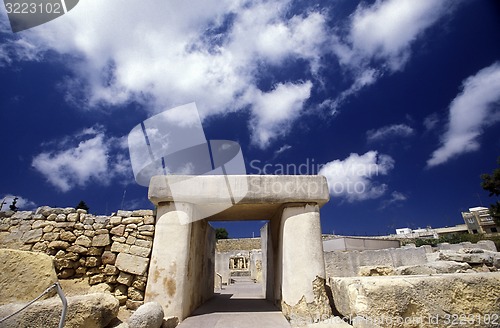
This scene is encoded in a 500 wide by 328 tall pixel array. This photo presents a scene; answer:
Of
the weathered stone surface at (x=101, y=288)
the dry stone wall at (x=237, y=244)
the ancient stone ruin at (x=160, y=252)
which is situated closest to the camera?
the ancient stone ruin at (x=160, y=252)

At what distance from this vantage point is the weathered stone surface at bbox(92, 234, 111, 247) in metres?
5.46

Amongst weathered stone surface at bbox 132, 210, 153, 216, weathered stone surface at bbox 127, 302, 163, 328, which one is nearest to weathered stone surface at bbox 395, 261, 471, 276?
weathered stone surface at bbox 127, 302, 163, 328

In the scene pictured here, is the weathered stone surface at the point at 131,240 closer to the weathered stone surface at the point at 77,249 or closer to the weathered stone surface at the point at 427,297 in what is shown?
the weathered stone surface at the point at 77,249

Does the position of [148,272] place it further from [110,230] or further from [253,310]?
[253,310]

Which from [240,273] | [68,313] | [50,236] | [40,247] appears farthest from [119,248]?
[240,273]

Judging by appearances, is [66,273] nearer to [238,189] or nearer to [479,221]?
[238,189]

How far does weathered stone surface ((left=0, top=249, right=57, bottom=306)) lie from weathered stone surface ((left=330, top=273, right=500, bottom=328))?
4640 mm

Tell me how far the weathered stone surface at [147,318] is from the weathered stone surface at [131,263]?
110cm

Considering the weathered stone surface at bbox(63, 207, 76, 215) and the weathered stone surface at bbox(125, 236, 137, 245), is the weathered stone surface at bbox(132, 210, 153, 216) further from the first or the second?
the weathered stone surface at bbox(63, 207, 76, 215)

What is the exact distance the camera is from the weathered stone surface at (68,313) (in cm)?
333

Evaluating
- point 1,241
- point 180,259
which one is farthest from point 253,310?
point 1,241

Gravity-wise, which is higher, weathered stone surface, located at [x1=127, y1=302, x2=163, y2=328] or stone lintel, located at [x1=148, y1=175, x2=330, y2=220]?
stone lintel, located at [x1=148, y1=175, x2=330, y2=220]

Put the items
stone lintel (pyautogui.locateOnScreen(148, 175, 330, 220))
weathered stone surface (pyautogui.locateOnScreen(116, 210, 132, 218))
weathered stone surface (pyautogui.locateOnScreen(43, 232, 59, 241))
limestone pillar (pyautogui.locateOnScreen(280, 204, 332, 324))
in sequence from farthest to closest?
weathered stone surface (pyautogui.locateOnScreen(116, 210, 132, 218)), stone lintel (pyautogui.locateOnScreen(148, 175, 330, 220)), weathered stone surface (pyautogui.locateOnScreen(43, 232, 59, 241)), limestone pillar (pyautogui.locateOnScreen(280, 204, 332, 324))

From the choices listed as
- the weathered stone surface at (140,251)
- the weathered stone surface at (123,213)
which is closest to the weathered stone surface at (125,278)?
the weathered stone surface at (140,251)
